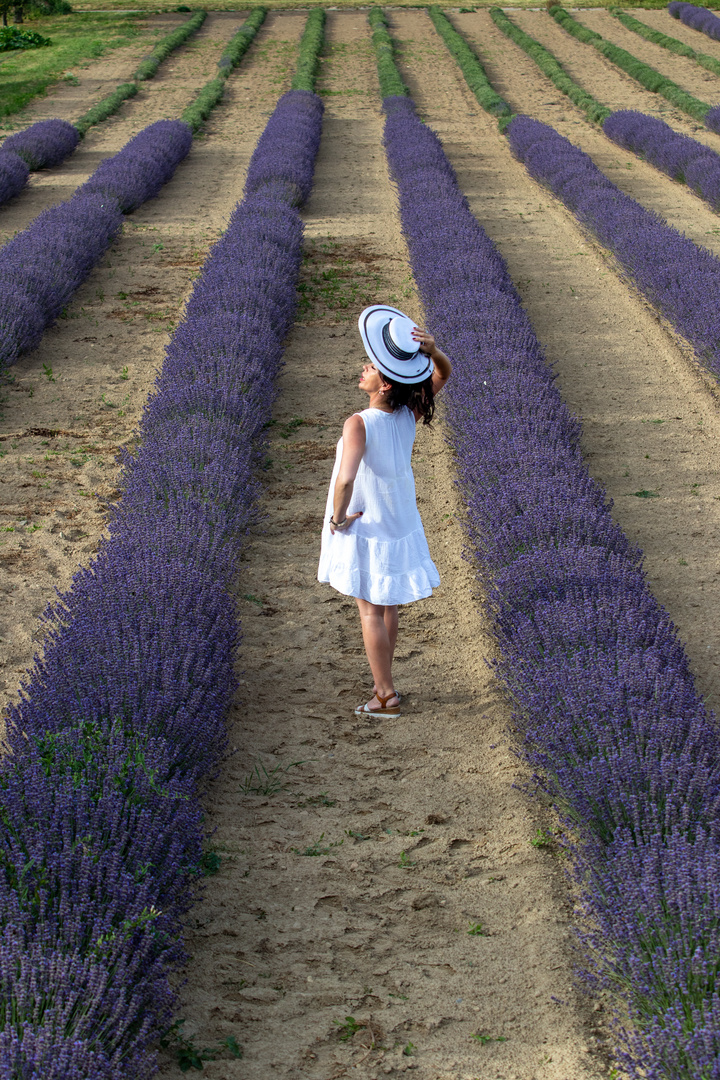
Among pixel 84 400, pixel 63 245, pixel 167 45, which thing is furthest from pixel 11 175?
pixel 167 45

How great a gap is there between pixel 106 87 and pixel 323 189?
980 centimetres

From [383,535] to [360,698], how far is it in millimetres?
726

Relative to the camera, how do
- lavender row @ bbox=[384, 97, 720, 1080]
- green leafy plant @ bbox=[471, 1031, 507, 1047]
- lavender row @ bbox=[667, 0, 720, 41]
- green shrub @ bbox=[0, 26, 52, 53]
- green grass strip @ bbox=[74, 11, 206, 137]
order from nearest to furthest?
lavender row @ bbox=[384, 97, 720, 1080]
green leafy plant @ bbox=[471, 1031, 507, 1047]
green grass strip @ bbox=[74, 11, 206, 137]
green shrub @ bbox=[0, 26, 52, 53]
lavender row @ bbox=[667, 0, 720, 41]

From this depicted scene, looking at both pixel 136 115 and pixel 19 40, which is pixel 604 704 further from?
pixel 19 40

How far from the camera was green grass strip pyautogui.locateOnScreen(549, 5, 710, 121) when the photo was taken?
17.0 meters

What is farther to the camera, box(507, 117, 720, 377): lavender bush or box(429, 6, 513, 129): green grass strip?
box(429, 6, 513, 129): green grass strip

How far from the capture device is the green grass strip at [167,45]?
20688 millimetres

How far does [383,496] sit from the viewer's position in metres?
3.54

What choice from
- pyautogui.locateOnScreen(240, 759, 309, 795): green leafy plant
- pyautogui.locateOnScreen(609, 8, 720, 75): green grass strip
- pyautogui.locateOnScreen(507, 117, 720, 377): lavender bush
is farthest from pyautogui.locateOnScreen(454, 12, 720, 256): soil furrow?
pyautogui.locateOnScreen(240, 759, 309, 795): green leafy plant

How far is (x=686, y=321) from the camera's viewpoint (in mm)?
7395

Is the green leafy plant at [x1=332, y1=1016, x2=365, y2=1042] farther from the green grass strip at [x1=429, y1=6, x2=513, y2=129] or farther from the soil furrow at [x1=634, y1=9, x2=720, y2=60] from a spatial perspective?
the soil furrow at [x1=634, y1=9, x2=720, y2=60]

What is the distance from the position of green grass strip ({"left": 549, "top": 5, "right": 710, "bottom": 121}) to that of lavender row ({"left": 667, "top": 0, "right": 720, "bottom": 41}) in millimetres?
2568

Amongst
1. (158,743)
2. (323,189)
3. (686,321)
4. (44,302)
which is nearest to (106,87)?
(323,189)

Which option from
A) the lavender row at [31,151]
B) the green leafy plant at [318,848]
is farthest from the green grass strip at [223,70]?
the green leafy plant at [318,848]
